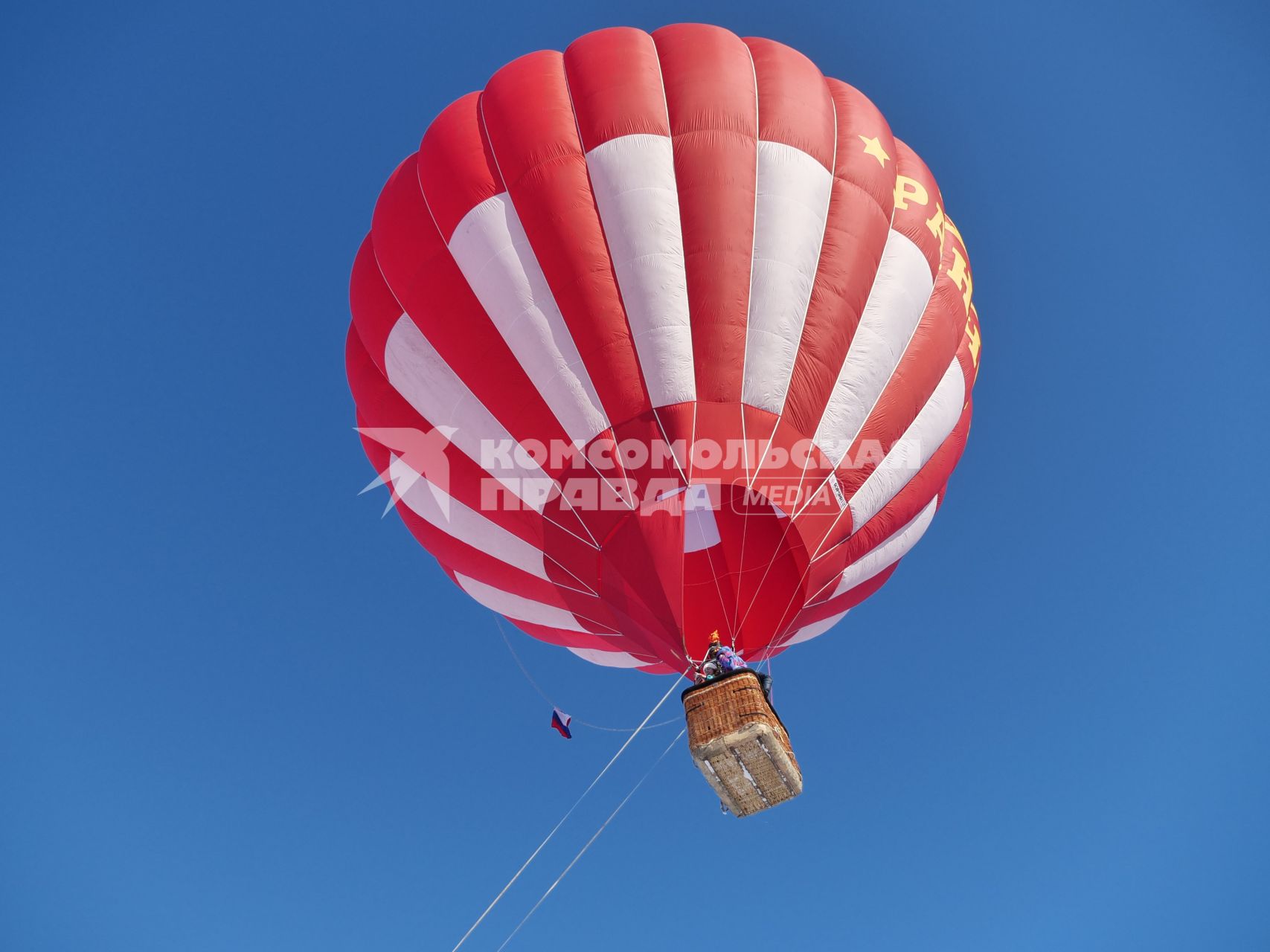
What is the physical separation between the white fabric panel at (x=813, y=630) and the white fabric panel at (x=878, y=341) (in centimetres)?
222

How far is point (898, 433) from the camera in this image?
7301 mm

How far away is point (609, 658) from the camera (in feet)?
29.2

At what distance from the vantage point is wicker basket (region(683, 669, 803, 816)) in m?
5.89

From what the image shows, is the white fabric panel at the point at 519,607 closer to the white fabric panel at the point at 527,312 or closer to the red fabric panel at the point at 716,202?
the white fabric panel at the point at 527,312

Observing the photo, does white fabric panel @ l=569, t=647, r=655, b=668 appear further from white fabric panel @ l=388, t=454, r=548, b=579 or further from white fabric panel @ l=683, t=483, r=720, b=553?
white fabric panel @ l=388, t=454, r=548, b=579

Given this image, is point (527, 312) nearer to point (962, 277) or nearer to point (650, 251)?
point (650, 251)

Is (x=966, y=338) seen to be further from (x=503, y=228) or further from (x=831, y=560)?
(x=503, y=228)

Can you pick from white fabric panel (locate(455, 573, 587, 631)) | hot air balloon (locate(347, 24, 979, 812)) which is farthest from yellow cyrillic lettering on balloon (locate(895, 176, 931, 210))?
white fabric panel (locate(455, 573, 587, 631))

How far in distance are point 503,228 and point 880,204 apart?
9.20 feet

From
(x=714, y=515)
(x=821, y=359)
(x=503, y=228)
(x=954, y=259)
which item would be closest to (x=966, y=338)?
(x=954, y=259)

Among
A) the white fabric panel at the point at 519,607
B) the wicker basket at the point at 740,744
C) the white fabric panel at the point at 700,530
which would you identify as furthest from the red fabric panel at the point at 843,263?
the white fabric panel at the point at 519,607

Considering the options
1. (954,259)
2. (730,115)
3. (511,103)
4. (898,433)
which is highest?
(511,103)

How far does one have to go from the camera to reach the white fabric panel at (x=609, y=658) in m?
8.77

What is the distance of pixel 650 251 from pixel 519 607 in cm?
336
